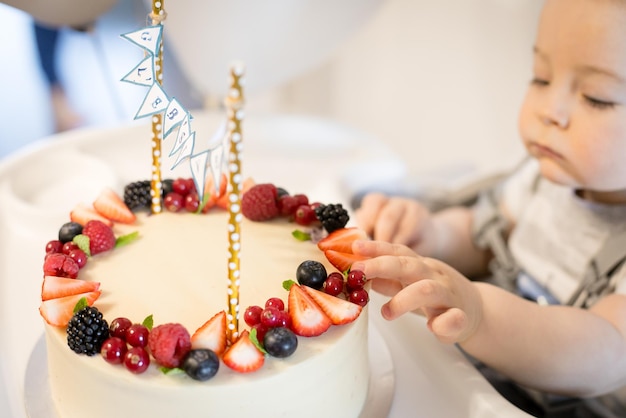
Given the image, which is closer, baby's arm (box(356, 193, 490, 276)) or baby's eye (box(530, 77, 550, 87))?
baby's eye (box(530, 77, 550, 87))

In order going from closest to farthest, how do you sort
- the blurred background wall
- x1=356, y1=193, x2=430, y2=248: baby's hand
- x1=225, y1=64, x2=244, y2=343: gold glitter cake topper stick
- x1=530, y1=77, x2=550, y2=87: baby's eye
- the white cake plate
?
1. x1=225, y1=64, x2=244, y2=343: gold glitter cake topper stick
2. the white cake plate
3. x1=530, y1=77, x2=550, y2=87: baby's eye
4. x1=356, y1=193, x2=430, y2=248: baby's hand
5. the blurred background wall

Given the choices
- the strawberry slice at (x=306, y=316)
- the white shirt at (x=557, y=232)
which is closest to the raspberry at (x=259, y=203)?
the strawberry slice at (x=306, y=316)

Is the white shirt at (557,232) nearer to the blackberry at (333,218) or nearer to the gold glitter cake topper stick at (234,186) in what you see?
the blackberry at (333,218)

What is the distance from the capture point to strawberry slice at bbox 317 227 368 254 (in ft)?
3.05

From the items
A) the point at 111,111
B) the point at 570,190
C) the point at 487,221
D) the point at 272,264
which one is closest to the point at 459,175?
the point at 487,221

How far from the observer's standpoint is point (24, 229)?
126 centimetres

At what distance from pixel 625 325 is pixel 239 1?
3.12 ft

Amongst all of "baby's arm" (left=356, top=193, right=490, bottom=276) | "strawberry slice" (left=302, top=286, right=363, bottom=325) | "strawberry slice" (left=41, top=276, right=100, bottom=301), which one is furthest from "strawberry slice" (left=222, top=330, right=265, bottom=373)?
"baby's arm" (left=356, top=193, right=490, bottom=276)

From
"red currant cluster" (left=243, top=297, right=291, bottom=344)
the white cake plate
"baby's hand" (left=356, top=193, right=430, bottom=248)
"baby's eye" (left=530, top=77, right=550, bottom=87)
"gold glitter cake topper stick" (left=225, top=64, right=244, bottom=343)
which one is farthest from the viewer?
"baby's hand" (left=356, top=193, right=430, bottom=248)

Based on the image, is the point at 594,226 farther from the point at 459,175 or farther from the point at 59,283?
the point at 59,283

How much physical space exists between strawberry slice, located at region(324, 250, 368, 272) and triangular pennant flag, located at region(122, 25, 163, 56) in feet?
1.07

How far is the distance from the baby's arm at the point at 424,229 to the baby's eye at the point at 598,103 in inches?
15.2

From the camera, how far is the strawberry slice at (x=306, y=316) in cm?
79

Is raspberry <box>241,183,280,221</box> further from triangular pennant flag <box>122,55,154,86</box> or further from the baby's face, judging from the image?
the baby's face
